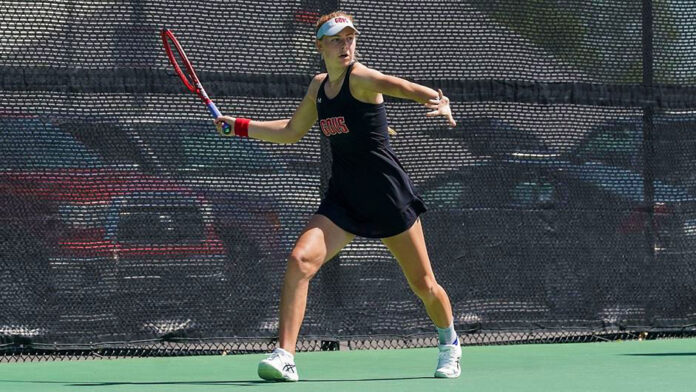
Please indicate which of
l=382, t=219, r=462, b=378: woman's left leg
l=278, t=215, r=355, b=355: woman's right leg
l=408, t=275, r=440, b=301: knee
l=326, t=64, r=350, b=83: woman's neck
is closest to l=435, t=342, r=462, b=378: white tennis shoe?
l=382, t=219, r=462, b=378: woman's left leg

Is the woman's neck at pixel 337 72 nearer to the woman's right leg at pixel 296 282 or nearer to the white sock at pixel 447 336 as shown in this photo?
the woman's right leg at pixel 296 282

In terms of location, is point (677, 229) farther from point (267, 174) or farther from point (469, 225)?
point (267, 174)

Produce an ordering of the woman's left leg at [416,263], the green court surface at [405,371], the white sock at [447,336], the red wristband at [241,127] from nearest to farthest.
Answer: the green court surface at [405,371] → the woman's left leg at [416,263] → the white sock at [447,336] → the red wristband at [241,127]

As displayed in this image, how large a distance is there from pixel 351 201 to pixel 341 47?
28.0 inches

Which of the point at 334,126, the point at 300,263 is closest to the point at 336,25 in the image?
the point at 334,126

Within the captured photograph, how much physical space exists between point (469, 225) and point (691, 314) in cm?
173

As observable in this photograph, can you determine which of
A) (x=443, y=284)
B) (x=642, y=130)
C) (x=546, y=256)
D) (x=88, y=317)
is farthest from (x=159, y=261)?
(x=642, y=130)

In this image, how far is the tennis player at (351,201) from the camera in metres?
5.73

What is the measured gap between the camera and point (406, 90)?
5480mm

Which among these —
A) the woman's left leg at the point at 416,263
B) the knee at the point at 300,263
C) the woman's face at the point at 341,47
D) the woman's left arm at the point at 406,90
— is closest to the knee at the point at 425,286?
the woman's left leg at the point at 416,263

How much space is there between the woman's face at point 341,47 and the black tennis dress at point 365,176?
55 millimetres

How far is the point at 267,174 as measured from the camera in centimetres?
755

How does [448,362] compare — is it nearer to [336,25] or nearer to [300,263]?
[300,263]

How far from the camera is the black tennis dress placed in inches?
230
